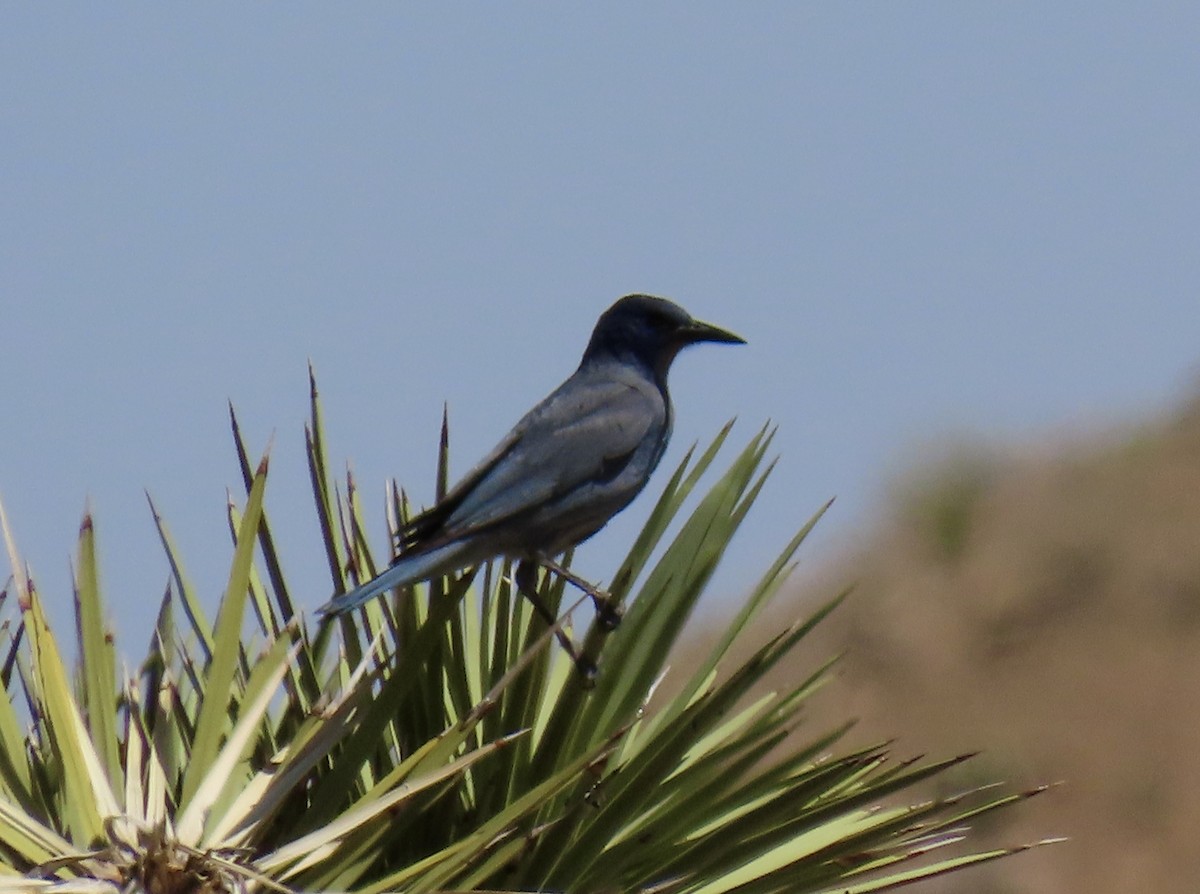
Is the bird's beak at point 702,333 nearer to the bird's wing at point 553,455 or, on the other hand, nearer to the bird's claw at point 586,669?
the bird's wing at point 553,455

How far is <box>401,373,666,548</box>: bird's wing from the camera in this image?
5.02 metres

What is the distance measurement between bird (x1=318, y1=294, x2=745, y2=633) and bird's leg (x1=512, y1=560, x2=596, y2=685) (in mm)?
11

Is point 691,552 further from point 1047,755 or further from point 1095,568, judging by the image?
point 1095,568

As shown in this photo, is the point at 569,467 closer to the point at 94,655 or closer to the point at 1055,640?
the point at 94,655

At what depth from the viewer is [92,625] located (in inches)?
155

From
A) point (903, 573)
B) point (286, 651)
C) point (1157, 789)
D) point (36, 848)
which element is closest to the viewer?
point (36, 848)

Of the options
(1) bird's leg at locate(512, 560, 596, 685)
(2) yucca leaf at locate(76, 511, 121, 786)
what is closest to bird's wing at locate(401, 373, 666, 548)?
(1) bird's leg at locate(512, 560, 596, 685)

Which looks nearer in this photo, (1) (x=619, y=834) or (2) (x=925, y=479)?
(1) (x=619, y=834)

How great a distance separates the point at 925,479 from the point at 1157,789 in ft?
24.0

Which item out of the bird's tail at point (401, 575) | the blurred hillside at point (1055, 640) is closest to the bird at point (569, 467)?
the bird's tail at point (401, 575)

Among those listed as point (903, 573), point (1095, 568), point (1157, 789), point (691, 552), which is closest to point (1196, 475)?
point (1095, 568)

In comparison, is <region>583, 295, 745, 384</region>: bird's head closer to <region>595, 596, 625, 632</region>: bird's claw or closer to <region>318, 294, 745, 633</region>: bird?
<region>318, 294, 745, 633</region>: bird

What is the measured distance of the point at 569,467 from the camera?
5.69m

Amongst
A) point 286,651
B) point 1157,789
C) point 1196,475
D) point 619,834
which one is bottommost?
point 1157,789
